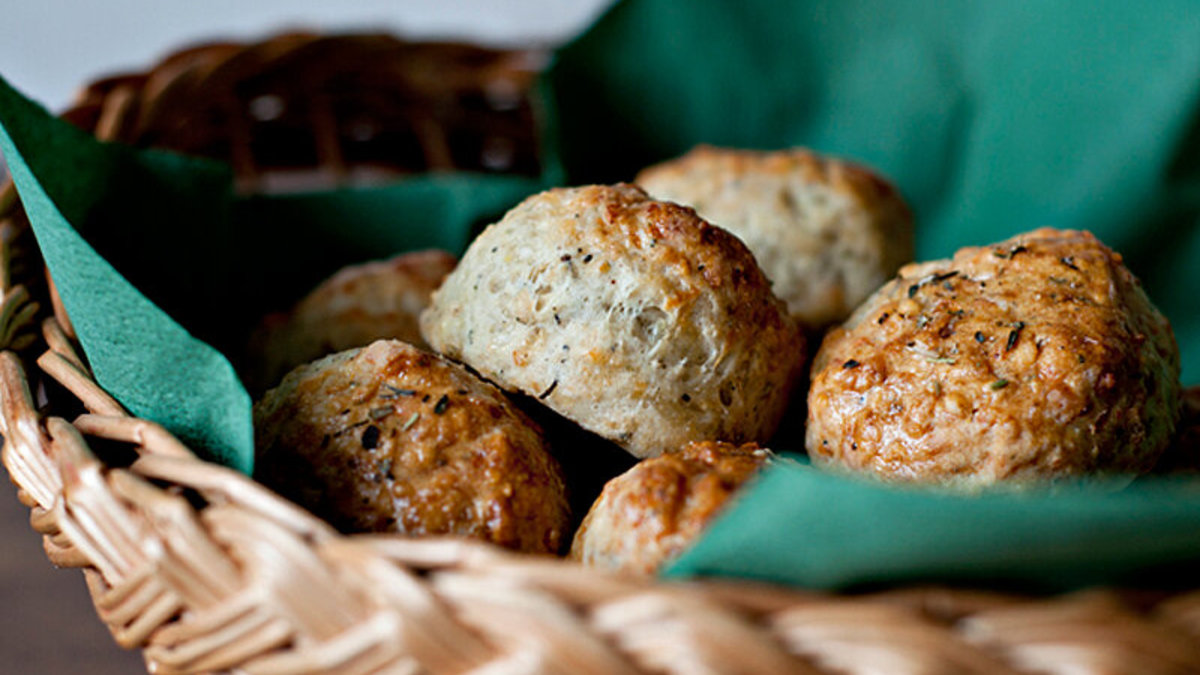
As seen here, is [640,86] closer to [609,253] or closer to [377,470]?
[609,253]

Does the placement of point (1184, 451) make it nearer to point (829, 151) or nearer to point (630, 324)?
point (630, 324)

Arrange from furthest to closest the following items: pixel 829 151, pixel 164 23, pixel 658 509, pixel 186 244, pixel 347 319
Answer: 1. pixel 164 23
2. pixel 829 151
3. pixel 186 244
4. pixel 347 319
5. pixel 658 509

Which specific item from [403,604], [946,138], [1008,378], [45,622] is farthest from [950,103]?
[45,622]

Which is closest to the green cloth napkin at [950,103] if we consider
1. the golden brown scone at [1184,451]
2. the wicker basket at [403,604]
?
the golden brown scone at [1184,451]

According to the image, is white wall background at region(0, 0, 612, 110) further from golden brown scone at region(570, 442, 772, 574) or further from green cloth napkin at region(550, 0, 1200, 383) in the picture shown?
golden brown scone at region(570, 442, 772, 574)

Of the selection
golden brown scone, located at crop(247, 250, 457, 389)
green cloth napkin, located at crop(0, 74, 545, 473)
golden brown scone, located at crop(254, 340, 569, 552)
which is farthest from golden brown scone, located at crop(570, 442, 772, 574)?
golden brown scone, located at crop(247, 250, 457, 389)

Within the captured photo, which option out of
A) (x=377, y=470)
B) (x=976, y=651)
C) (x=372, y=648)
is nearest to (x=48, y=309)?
(x=377, y=470)
